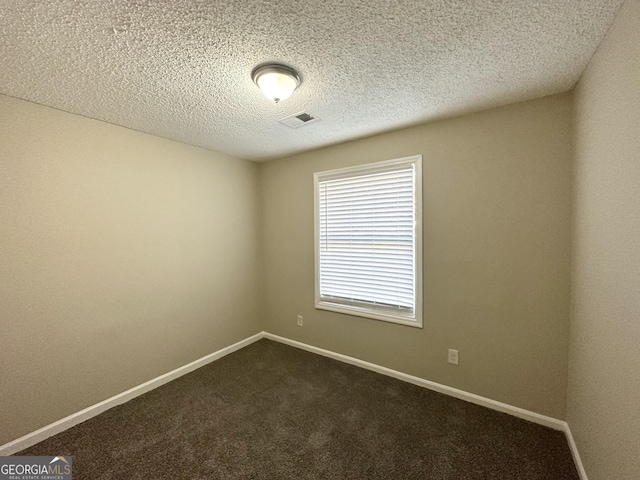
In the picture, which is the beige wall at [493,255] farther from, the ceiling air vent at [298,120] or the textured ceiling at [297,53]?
the ceiling air vent at [298,120]

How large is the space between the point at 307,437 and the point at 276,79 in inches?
94.7

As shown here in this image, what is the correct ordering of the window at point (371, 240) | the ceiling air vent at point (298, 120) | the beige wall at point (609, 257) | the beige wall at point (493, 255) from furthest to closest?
1. the window at point (371, 240)
2. the ceiling air vent at point (298, 120)
3. the beige wall at point (493, 255)
4. the beige wall at point (609, 257)

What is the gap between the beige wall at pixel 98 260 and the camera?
1.79 m

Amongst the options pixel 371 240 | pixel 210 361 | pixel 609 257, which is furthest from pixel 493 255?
pixel 210 361

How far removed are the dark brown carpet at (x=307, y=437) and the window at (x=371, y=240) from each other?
2.63 feet

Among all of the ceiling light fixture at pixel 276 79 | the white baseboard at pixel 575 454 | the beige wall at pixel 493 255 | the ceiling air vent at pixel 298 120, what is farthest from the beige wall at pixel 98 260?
the white baseboard at pixel 575 454

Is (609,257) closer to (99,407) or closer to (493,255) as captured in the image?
(493,255)

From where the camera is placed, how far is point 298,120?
227cm

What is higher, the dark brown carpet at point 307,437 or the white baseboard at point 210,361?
the white baseboard at point 210,361

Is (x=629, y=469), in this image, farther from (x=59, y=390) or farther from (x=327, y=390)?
(x=59, y=390)

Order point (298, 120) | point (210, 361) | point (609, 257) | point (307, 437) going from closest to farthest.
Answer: point (609, 257), point (307, 437), point (298, 120), point (210, 361)

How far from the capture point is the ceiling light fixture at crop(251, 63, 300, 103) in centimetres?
151

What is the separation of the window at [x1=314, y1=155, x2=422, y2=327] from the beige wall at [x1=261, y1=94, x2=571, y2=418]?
113 millimetres

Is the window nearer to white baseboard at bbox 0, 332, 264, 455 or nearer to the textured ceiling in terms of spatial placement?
the textured ceiling
